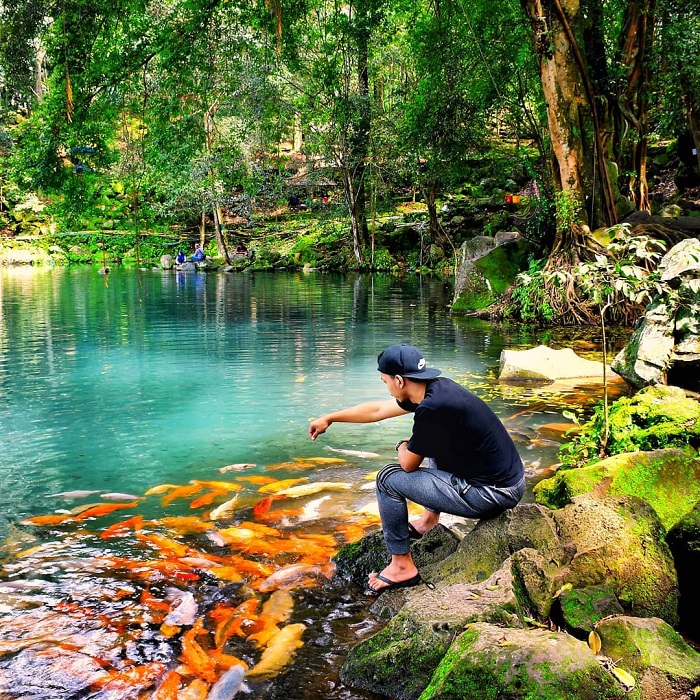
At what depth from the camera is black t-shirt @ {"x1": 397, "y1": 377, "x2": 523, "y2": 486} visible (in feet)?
12.0

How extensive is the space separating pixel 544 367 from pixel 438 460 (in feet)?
20.6

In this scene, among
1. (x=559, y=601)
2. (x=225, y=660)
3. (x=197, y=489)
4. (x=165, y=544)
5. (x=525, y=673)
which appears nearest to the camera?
(x=525, y=673)

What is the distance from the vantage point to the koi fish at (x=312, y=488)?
18.8ft

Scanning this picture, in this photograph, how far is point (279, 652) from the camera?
349 cm

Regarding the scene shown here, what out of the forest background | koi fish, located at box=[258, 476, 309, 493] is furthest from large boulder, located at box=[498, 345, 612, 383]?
koi fish, located at box=[258, 476, 309, 493]

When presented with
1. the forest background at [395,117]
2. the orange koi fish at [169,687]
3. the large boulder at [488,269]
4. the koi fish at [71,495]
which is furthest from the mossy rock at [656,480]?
the large boulder at [488,269]

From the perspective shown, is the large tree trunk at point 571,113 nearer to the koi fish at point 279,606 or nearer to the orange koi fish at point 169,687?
the koi fish at point 279,606

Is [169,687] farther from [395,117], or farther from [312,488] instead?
[395,117]

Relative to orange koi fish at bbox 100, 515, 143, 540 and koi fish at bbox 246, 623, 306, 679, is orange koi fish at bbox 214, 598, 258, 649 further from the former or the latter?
orange koi fish at bbox 100, 515, 143, 540

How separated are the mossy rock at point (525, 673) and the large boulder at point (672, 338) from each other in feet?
17.9

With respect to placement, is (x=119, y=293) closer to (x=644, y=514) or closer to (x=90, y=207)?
(x=90, y=207)

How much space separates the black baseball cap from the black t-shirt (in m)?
0.08

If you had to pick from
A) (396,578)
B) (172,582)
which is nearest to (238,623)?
(172,582)

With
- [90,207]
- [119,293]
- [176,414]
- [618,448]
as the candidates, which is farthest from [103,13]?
[618,448]
